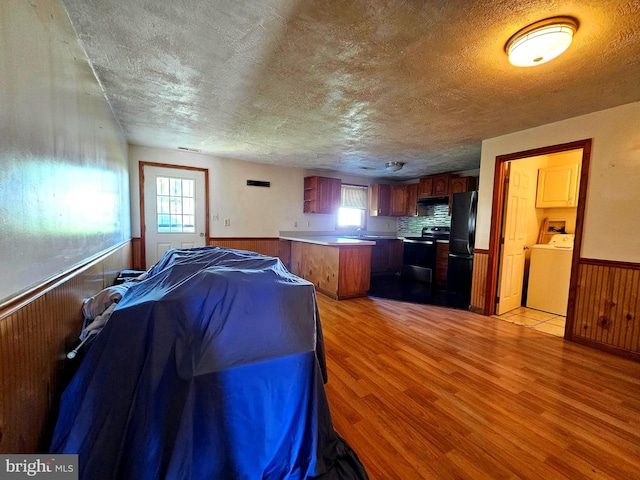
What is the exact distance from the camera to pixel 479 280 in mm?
3547

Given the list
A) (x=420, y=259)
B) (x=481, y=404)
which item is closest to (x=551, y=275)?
(x=420, y=259)

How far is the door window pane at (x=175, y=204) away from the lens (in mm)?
4293

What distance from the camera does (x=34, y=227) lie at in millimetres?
Answer: 1007

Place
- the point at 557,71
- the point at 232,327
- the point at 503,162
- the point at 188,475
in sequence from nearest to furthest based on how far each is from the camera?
the point at 188,475 → the point at 232,327 → the point at 557,71 → the point at 503,162

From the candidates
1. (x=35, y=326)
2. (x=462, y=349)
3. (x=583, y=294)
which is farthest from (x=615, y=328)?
(x=35, y=326)

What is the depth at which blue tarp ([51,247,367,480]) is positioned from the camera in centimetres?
98

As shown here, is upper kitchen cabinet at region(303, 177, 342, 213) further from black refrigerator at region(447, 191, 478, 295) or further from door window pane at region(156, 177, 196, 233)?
black refrigerator at region(447, 191, 478, 295)

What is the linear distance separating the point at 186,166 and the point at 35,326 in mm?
4013

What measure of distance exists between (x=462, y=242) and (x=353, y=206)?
2.65 metres

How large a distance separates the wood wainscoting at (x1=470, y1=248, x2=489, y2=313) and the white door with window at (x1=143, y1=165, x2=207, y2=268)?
4.44 m

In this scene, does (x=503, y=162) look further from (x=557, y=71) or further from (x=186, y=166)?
(x=186, y=166)

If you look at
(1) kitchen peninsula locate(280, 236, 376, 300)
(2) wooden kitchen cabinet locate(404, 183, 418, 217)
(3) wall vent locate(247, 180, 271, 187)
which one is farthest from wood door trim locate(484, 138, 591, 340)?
(3) wall vent locate(247, 180, 271, 187)

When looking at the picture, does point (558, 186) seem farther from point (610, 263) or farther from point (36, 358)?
point (36, 358)

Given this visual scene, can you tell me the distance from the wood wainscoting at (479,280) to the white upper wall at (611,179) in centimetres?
98
